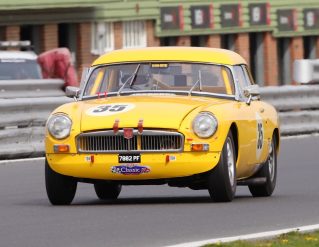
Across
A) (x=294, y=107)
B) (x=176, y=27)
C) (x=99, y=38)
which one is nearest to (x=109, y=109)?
(x=294, y=107)

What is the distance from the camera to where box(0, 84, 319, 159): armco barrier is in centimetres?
2105

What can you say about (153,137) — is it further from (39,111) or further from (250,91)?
(39,111)

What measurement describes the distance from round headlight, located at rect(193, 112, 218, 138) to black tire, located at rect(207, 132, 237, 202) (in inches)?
7.7

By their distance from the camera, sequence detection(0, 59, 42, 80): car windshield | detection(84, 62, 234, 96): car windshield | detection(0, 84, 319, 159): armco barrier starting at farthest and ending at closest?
detection(0, 59, 42, 80): car windshield
detection(0, 84, 319, 159): armco barrier
detection(84, 62, 234, 96): car windshield

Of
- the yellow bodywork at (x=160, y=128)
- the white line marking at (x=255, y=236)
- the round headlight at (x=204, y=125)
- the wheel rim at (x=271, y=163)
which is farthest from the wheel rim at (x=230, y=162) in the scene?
the white line marking at (x=255, y=236)

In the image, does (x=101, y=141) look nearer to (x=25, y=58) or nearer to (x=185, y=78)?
(x=185, y=78)

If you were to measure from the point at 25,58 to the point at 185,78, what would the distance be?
15.1 meters

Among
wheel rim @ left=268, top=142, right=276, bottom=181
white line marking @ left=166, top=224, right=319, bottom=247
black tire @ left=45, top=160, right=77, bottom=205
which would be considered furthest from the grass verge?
wheel rim @ left=268, top=142, right=276, bottom=181

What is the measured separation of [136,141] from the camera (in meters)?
13.2

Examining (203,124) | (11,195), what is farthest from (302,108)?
(203,124)

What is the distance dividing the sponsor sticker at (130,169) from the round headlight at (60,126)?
50 centimetres

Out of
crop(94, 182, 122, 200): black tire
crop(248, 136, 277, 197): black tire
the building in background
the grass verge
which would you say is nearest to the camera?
the grass verge

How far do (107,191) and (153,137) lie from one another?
162 cm

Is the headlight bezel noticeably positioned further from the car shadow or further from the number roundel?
the car shadow
